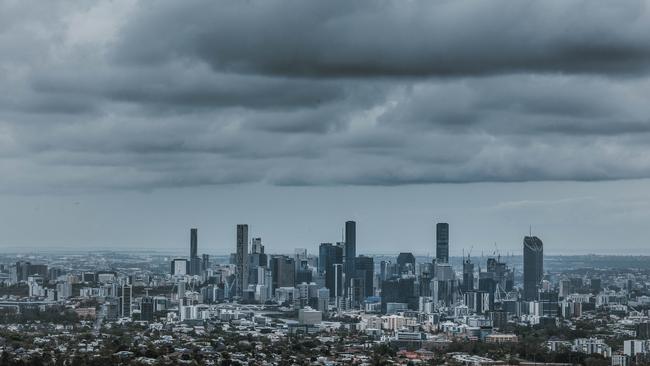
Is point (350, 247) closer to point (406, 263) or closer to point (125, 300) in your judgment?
point (406, 263)

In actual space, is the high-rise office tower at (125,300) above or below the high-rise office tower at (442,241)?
below

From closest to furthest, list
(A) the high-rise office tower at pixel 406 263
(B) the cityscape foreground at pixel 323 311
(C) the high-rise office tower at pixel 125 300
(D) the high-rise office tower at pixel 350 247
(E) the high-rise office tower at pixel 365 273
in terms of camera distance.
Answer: (B) the cityscape foreground at pixel 323 311 → (C) the high-rise office tower at pixel 125 300 → (E) the high-rise office tower at pixel 365 273 → (D) the high-rise office tower at pixel 350 247 → (A) the high-rise office tower at pixel 406 263

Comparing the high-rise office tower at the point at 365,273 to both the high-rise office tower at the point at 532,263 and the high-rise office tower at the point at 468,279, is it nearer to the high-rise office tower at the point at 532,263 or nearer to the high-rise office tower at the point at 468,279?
the high-rise office tower at the point at 468,279

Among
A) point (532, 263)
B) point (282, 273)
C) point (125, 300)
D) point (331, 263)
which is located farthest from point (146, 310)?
point (532, 263)

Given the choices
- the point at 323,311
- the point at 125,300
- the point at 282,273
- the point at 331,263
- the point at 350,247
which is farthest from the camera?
the point at 350,247

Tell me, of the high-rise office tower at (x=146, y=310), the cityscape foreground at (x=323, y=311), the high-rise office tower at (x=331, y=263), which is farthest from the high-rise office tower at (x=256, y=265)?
the high-rise office tower at (x=146, y=310)

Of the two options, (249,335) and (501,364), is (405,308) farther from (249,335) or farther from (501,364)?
(501,364)
